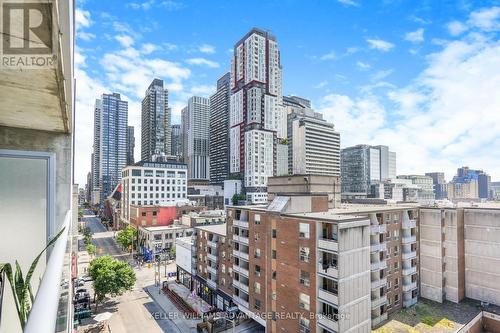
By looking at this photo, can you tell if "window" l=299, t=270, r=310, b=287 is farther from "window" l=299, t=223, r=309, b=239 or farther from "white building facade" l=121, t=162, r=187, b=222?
"white building facade" l=121, t=162, r=187, b=222

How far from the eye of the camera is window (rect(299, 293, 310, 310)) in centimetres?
2498

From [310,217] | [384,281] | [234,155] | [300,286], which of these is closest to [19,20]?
[310,217]

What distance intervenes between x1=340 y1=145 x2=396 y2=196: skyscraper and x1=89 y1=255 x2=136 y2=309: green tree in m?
142

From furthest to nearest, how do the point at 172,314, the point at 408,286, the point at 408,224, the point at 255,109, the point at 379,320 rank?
the point at 255,109
the point at 172,314
the point at 408,224
the point at 408,286
the point at 379,320

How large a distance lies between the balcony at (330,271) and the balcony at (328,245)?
1.58 metres

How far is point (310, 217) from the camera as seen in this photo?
992 inches

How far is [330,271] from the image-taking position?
23344 mm

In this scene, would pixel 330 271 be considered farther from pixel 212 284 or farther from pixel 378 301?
pixel 212 284

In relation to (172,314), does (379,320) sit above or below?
above

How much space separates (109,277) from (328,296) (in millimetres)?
27465

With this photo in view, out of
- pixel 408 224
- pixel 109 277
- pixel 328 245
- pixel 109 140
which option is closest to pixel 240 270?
pixel 328 245

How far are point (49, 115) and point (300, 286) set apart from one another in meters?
24.8

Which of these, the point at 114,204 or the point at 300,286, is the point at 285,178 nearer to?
the point at 300,286

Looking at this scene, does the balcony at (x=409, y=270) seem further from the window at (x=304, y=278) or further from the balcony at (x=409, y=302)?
the window at (x=304, y=278)
